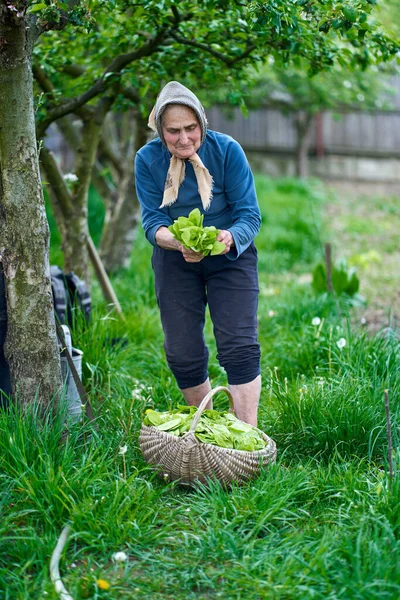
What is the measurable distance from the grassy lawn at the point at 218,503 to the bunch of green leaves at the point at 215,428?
178 millimetres

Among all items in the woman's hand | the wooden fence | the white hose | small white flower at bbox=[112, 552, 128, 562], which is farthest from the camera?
the wooden fence

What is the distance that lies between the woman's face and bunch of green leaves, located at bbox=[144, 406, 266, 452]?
1171 mm

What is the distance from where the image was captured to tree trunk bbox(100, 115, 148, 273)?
279 inches

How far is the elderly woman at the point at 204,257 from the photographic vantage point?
352cm

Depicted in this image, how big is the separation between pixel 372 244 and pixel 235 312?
762cm

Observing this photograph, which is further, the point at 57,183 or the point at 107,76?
the point at 57,183

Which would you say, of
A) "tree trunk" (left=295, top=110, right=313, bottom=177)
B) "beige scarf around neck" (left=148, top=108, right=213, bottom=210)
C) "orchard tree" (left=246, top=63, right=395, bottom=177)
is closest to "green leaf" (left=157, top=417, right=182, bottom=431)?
"beige scarf around neck" (left=148, top=108, right=213, bottom=210)

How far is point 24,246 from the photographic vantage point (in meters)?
3.47

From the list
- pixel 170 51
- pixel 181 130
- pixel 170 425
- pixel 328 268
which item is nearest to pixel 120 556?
pixel 170 425

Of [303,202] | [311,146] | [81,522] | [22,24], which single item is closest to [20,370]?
[81,522]

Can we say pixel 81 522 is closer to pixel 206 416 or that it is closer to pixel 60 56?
pixel 206 416

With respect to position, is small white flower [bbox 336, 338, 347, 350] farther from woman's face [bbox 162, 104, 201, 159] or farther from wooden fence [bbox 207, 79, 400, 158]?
wooden fence [bbox 207, 79, 400, 158]

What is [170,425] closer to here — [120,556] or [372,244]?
[120,556]

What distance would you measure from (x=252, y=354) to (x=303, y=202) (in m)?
9.61
